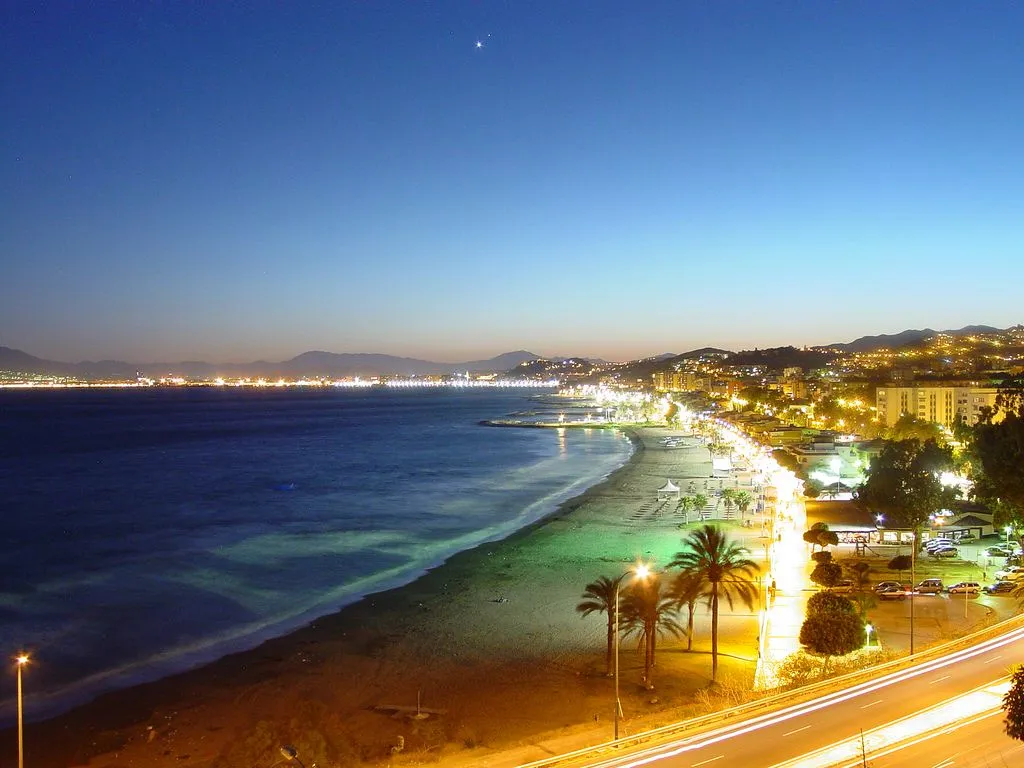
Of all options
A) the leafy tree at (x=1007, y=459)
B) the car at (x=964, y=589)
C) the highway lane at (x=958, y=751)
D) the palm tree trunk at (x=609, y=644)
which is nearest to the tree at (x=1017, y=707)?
the highway lane at (x=958, y=751)

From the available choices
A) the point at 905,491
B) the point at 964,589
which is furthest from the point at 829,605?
the point at 905,491

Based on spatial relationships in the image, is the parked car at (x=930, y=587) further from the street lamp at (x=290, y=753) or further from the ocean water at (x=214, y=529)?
the street lamp at (x=290, y=753)

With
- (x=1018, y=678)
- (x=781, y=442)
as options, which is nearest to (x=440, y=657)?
(x=1018, y=678)

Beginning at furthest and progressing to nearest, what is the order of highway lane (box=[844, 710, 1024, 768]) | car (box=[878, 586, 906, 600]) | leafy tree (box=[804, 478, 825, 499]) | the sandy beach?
leafy tree (box=[804, 478, 825, 499]) < car (box=[878, 586, 906, 600]) < the sandy beach < highway lane (box=[844, 710, 1024, 768])

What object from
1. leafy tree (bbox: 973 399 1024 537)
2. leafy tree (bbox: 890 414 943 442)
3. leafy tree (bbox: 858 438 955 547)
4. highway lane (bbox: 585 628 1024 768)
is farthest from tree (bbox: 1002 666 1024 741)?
leafy tree (bbox: 890 414 943 442)

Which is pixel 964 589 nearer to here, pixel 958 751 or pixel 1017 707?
pixel 958 751

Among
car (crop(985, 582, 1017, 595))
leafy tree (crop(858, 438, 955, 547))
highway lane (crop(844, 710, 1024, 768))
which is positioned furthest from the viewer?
leafy tree (crop(858, 438, 955, 547))

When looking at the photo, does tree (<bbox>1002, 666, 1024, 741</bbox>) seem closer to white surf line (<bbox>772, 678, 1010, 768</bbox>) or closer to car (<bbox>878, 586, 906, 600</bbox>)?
white surf line (<bbox>772, 678, 1010, 768</bbox>)

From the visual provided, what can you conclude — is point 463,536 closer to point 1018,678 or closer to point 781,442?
point 1018,678
